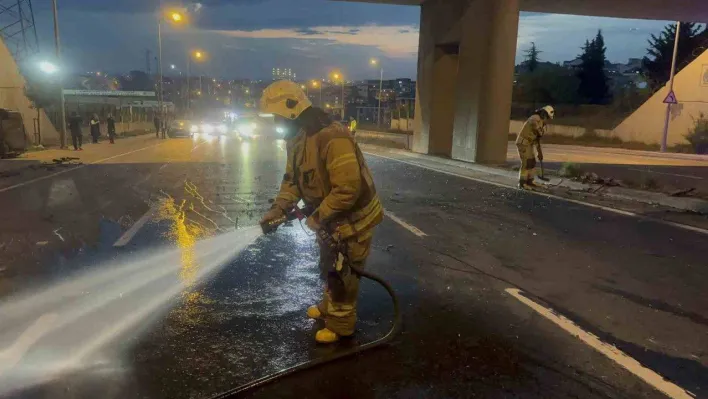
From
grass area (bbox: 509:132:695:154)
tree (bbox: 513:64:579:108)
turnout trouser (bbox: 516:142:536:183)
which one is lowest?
grass area (bbox: 509:132:695:154)

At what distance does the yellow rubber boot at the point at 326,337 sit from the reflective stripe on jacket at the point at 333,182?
747mm

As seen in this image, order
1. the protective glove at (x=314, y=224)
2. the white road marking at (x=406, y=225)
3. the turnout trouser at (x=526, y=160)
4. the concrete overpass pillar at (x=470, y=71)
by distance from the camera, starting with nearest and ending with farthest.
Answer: the protective glove at (x=314, y=224)
the white road marking at (x=406, y=225)
the turnout trouser at (x=526, y=160)
the concrete overpass pillar at (x=470, y=71)

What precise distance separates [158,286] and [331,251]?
2.29 m

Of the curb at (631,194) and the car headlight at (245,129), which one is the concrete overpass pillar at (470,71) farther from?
the car headlight at (245,129)

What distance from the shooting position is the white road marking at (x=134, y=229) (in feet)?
23.2

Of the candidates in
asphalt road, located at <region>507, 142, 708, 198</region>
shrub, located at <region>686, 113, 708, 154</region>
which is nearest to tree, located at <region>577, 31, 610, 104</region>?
shrub, located at <region>686, 113, 708, 154</region>

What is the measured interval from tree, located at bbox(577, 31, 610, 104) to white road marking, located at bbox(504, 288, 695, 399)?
58.0 m

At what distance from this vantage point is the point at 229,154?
71.7ft

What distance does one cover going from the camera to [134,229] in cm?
786

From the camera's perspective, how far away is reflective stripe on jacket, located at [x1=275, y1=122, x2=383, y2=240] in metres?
3.75

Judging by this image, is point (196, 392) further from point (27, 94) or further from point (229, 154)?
point (27, 94)

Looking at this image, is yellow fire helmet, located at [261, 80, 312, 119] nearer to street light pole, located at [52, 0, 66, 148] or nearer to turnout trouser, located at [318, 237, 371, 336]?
turnout trouser, located at [318, 237, 371, 336]

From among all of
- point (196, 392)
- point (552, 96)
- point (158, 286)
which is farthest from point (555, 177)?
point (552, 96)

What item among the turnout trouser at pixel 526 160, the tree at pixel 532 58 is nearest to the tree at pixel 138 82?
the tree at pixel 532 58
